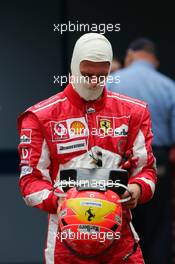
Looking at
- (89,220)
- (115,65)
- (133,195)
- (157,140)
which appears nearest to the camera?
(89,220)

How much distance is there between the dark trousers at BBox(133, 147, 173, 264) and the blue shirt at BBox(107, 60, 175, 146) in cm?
24

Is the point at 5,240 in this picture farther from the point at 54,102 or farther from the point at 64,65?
the point at 54,102

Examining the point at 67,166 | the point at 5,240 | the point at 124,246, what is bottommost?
the point at 5,240

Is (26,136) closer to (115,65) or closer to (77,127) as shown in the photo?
(77,127)

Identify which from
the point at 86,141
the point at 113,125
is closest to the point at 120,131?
the point at 113,125

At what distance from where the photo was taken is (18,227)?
9023 mm

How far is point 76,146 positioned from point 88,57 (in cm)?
36

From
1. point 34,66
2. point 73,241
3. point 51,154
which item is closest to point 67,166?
point 51,154

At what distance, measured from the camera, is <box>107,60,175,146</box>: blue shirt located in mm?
6680

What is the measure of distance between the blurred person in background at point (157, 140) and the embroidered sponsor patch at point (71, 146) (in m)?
1.91

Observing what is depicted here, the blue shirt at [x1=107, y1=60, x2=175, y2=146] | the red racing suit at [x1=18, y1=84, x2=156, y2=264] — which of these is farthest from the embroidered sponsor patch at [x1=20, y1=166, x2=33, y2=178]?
the blue shirt at [x1=107, y1=60, x2=175, y2=146]

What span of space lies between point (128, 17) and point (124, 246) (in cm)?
475

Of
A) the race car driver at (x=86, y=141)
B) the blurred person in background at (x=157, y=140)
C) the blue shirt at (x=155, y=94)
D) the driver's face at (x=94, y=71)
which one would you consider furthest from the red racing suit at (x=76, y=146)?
the blue shirt at (x=155, y=94)

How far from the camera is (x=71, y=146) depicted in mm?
4391
